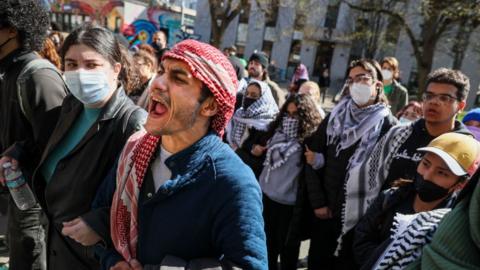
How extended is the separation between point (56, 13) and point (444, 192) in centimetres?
3791

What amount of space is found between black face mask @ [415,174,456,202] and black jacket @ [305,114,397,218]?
991mm

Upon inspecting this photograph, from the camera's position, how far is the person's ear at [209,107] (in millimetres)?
1535

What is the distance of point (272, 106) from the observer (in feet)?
14.0

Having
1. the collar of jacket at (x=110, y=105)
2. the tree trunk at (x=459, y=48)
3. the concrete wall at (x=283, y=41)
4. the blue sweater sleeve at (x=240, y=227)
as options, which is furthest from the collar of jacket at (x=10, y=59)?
the concrete wall at (x=283, y=41)

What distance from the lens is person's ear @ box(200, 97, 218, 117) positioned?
154 cm

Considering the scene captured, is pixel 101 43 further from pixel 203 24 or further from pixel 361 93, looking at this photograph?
pixel 203 24

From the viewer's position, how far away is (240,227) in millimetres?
1391

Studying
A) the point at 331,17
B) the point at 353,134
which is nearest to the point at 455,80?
the point at 353,134

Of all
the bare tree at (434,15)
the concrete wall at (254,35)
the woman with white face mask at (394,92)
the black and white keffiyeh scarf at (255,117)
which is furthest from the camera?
the concrete wall at (254,35)

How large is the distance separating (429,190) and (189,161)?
1429mm

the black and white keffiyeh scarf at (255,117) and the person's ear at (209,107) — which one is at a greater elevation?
the person's ear at (209,107)

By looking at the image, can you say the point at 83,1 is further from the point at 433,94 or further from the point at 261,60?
the point at 433,94

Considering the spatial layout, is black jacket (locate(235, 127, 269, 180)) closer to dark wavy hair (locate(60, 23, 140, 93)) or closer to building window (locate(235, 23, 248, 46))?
dark wavy hair (locate(60, 23, 140, 93))

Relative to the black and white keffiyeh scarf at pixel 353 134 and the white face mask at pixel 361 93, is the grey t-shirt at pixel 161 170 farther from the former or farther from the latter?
the white face mask at pixel 361 93
